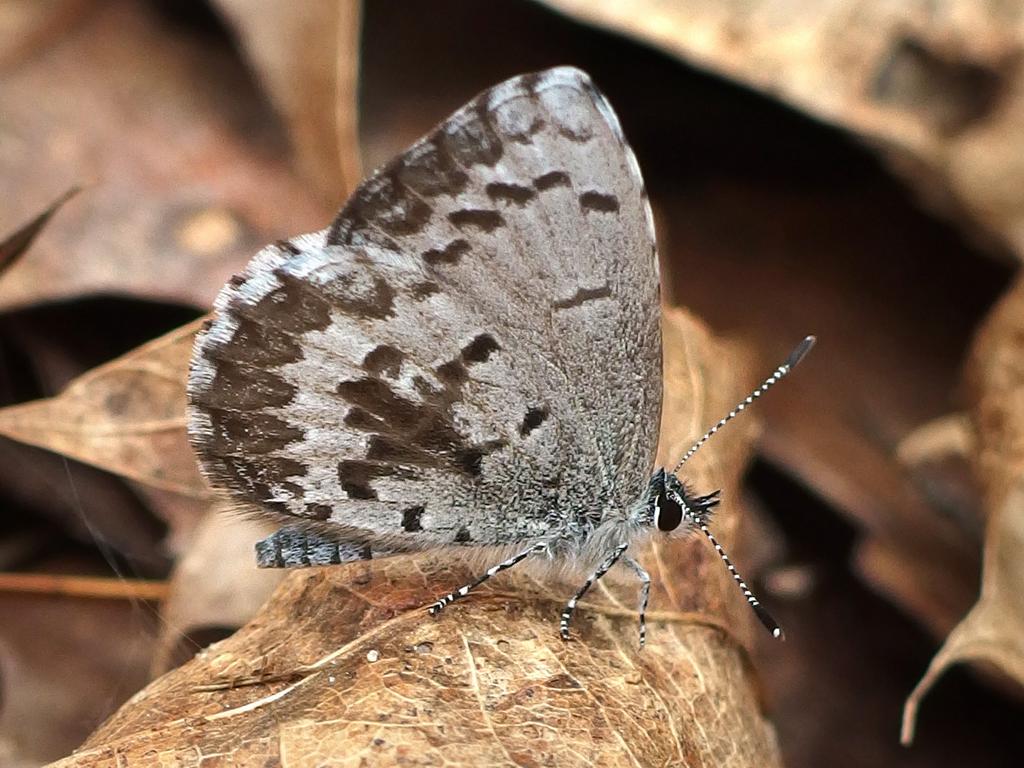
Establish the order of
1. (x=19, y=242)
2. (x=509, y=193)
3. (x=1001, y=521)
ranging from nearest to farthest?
1. (x=509, y=193)
2. (x=1001, y=521)
3. (x=19, y=242)

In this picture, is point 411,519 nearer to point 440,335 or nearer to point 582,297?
point 440,335

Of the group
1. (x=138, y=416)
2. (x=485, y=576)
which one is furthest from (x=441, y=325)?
(x=138, y=416)

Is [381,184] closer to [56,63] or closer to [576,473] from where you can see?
[576,473]

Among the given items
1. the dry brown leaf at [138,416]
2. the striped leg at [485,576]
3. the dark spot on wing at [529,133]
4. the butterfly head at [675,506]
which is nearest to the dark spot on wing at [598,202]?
the dark spot on wing at [529,133]

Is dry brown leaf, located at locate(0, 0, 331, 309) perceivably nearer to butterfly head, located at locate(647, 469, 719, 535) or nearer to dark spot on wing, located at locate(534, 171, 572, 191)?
dark spot on wing, located at locate(534, 171, 572, 191)

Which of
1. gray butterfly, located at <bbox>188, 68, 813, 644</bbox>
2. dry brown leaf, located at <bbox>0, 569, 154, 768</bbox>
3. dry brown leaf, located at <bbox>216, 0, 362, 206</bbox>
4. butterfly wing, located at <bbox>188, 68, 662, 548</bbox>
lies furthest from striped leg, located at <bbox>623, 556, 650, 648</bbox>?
dry brown leaf, located at <bbox>216, 0, 362, 206</bbox>

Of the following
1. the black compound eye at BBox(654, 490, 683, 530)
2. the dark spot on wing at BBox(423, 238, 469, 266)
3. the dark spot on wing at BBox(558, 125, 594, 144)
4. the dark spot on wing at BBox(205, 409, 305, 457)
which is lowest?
the black compound eye at BBox(654, 490, 683, 530)
